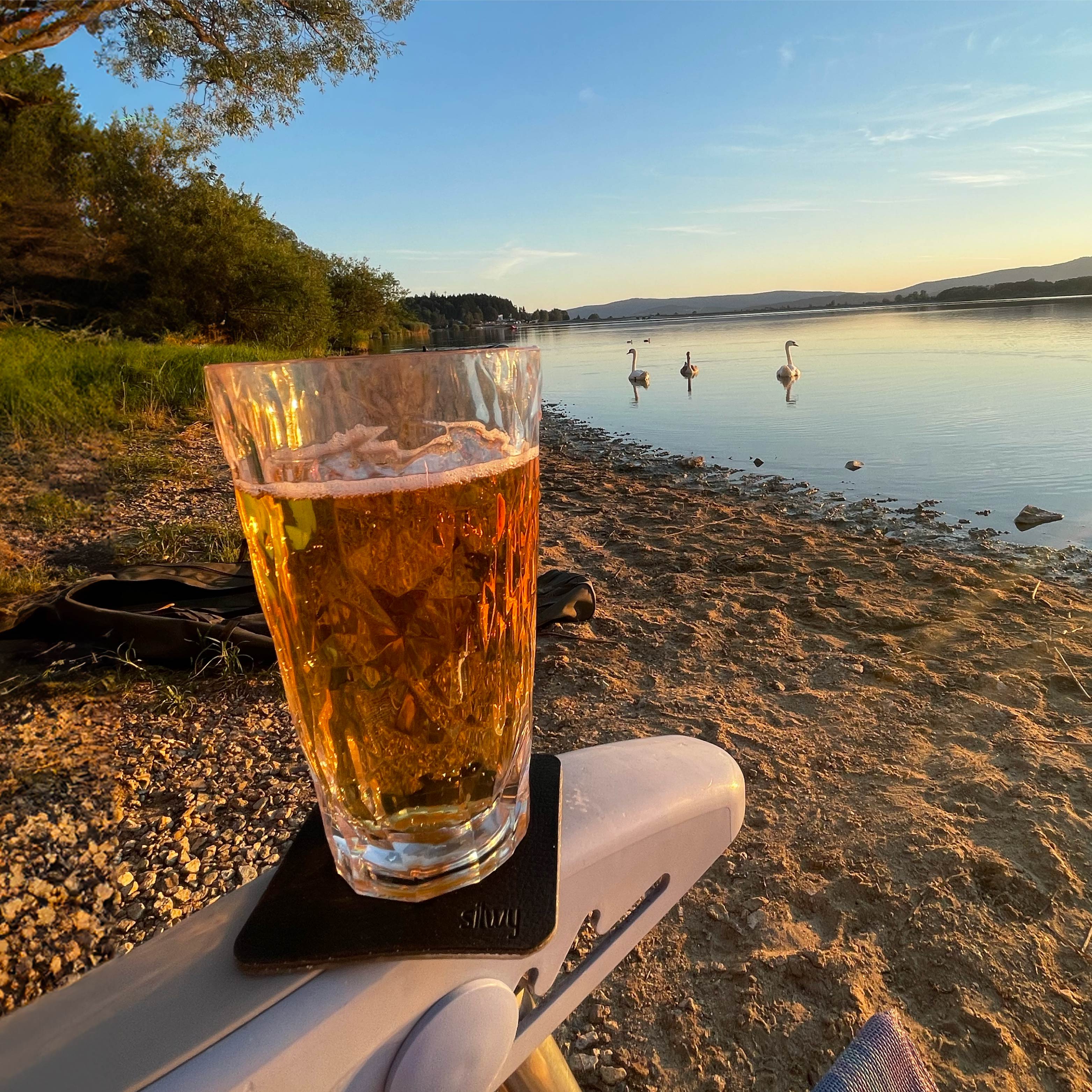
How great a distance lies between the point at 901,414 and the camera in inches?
493

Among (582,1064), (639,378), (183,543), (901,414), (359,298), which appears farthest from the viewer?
(359,298)

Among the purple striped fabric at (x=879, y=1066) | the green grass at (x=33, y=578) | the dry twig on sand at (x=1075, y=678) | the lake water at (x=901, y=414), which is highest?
the purple striped fabric at (x=879, y=1066)

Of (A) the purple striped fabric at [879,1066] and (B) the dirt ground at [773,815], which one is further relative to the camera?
(B) the dirt ground at [773,815]

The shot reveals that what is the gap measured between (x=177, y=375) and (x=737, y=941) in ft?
33.8

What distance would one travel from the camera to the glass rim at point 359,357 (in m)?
0.51

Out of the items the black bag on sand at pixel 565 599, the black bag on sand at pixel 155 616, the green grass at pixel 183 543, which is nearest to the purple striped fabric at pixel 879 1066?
the black bag on sand at pixel 155 616

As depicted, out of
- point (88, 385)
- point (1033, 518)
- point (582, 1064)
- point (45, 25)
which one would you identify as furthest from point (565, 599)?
point (45, 25)

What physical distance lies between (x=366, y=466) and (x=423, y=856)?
0.36 m

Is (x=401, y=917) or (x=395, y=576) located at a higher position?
(x=395, y=576)

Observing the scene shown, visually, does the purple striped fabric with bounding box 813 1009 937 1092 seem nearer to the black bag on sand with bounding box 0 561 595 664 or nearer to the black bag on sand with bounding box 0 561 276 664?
the black bag on sand with bounding box 0 561 595 664

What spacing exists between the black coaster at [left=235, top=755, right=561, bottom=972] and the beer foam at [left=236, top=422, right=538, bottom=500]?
377 mm

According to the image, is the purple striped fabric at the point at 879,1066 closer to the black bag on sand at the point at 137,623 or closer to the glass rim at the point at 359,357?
the glass rim at the point at 359,357

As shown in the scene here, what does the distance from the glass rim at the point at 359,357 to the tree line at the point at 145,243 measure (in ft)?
86.5

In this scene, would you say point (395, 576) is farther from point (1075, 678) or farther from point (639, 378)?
point (639, 378)
